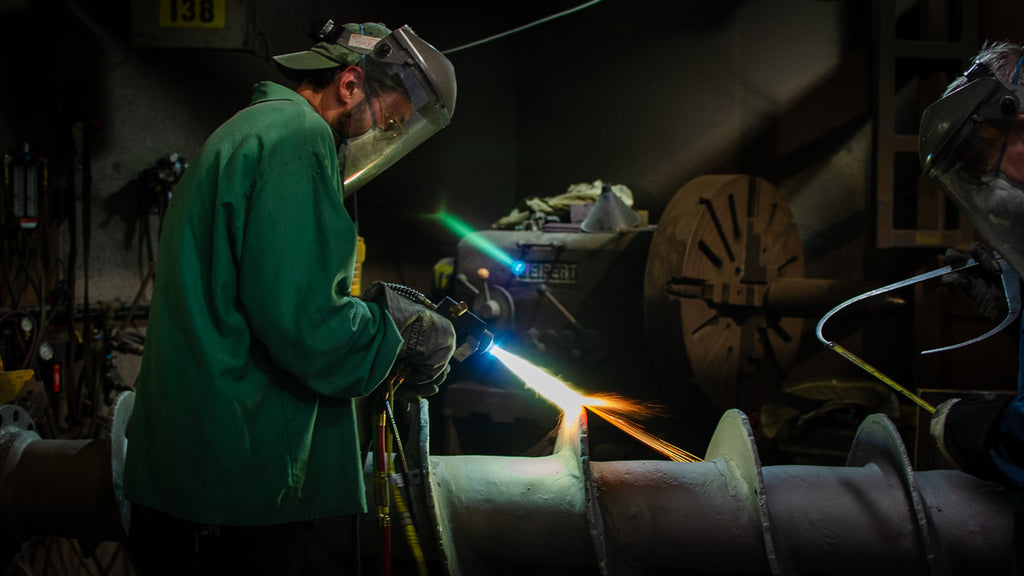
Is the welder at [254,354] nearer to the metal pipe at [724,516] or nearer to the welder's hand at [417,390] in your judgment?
the welder's hand at [417,390]

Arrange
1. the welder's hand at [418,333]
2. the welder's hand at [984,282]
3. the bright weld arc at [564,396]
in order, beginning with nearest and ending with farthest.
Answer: the welder's hand at [418,333], the welder's hand at [984,282], the bright weld arc at [564,396]

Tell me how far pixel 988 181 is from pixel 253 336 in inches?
67.2

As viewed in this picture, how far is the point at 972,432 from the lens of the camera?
1.71 metres

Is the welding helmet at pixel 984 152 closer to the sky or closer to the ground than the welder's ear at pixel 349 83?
closer to the ground

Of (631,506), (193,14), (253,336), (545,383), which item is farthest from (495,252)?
(253,336)

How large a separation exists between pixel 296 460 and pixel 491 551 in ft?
2.69

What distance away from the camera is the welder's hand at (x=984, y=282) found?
2271mm

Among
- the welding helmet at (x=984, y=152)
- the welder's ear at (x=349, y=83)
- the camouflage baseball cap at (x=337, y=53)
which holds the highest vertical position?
the camouflage baseball cap at (x=337, y=53)

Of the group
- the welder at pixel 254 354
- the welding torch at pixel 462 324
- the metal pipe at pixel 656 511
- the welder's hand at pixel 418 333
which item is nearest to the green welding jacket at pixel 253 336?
the welder at pixel 254 354

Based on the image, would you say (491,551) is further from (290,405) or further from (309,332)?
(309,332)

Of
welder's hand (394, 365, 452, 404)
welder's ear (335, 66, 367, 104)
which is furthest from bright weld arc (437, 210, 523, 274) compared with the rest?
welder's ear (335, 66, 367, 104)

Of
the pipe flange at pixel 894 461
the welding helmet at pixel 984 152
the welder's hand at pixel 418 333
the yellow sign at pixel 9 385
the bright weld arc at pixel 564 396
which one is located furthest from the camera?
the bright weld arc at pixel 564 396

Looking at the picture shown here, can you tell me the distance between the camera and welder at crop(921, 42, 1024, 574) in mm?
1630

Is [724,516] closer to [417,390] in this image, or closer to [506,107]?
[417,390]
